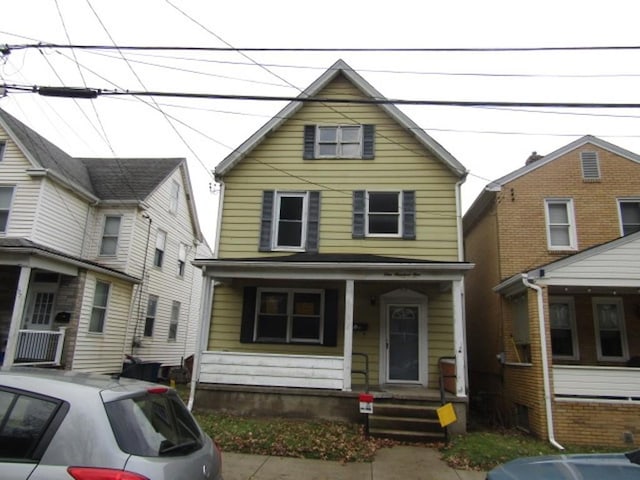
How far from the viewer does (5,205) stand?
15508mm

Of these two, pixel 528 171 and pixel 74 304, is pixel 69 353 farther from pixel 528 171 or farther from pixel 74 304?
pixel 528 171

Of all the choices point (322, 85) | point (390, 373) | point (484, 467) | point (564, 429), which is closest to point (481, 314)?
point (390, 373)

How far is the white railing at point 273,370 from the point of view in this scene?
33.4 feet

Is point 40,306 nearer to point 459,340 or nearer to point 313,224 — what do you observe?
point 313,224

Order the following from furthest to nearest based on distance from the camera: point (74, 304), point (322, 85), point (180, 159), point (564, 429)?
1. point (180, 159)
2. point (74, 304)
3. point (322, 85)
4. point (564, 429)

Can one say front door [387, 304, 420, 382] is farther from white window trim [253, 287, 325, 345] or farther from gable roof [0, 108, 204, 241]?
gable roof [0, 108, 204, 241]

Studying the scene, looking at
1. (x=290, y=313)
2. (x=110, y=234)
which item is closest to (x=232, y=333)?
(x=290, y=313)

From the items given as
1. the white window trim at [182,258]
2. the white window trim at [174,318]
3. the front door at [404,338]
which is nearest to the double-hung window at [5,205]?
the white window trim at [182,258]

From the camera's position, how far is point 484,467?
7504 millimetres

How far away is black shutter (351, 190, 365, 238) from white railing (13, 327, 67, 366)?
9373mm

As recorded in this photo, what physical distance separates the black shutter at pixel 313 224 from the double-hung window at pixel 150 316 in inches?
377

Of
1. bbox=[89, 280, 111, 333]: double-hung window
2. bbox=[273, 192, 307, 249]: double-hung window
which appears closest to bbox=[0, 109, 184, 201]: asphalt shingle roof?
bbox=[89, 280, 111, 333]: double-hung window

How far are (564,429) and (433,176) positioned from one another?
22.2 ft

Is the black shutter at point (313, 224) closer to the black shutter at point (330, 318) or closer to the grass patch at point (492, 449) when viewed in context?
the black shutter at point (330, 318)
